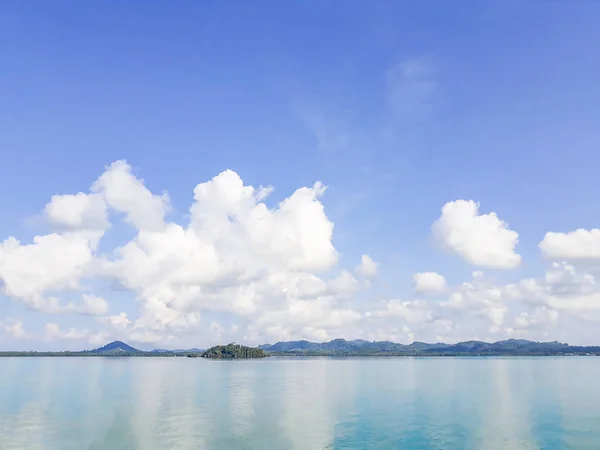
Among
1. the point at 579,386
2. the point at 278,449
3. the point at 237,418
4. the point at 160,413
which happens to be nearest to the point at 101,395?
the point at 160,413

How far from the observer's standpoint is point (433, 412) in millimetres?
Result: 70438

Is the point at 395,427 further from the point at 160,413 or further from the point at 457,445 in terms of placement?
the point at 160,413

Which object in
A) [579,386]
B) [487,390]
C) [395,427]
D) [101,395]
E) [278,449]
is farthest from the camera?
[579,386]

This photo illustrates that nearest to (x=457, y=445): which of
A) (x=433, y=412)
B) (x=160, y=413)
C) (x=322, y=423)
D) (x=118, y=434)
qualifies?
(x=322, y=423)

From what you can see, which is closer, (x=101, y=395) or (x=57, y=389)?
(x=101, y=395)

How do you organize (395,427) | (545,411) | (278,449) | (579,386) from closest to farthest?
(278,449) < (395,427) < (545,411) < (579,386)

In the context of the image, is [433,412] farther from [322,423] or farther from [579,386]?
[579,386]

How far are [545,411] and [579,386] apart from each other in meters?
50.8

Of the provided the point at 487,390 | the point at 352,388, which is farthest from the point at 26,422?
the point at 487,390

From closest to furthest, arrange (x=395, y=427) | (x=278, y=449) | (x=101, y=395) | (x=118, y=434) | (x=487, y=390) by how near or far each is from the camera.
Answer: (x=278, y=449) → (x=118, y=434) → (x=395, y=427) → (x=101, y=395) → (x=487, y=390)

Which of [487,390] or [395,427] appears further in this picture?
[487,390]

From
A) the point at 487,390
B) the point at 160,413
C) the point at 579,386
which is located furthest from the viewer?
the point at 579,386

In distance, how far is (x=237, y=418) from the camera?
63594 millimetres

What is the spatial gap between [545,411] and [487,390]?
103 ft
